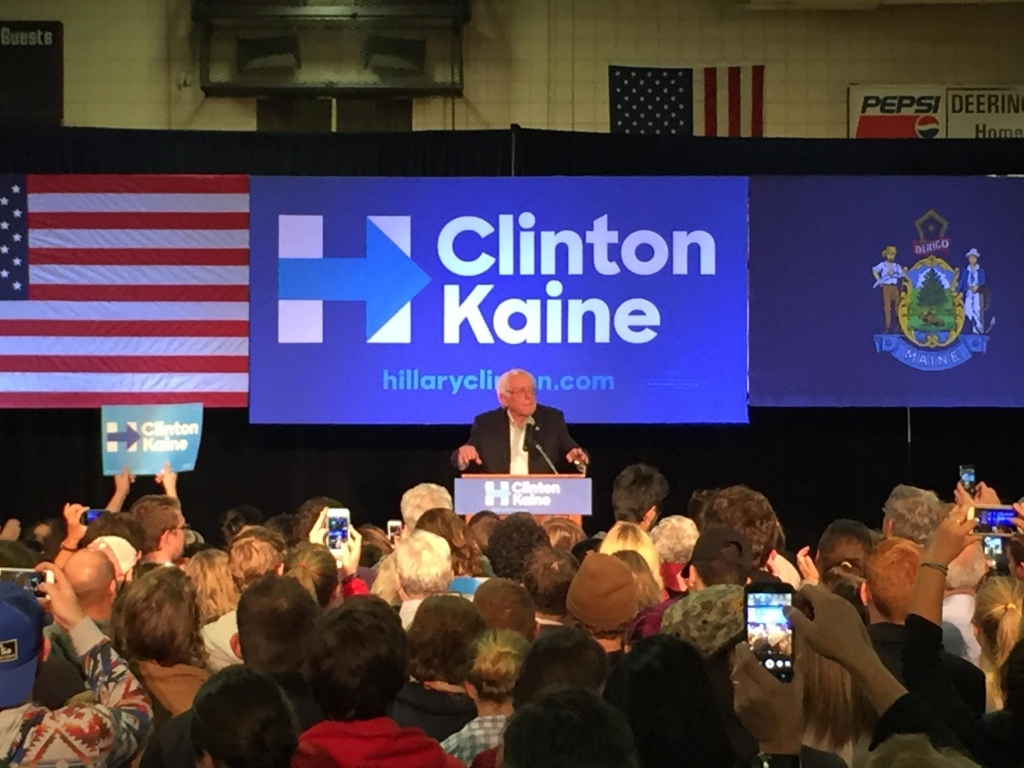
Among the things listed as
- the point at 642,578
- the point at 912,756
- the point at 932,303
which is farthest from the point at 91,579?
the point at 932,303

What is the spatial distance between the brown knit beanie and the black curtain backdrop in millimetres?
6220

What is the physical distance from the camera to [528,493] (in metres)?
6.65

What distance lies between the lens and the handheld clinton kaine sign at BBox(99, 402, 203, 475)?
827 cm

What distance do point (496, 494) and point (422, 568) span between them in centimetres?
220

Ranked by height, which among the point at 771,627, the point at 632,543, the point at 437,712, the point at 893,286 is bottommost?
the point at 437,712

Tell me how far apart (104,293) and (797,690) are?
8.42 meters

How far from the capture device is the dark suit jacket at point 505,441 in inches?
317

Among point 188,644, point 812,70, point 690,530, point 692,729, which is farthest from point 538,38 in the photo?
point 692,729

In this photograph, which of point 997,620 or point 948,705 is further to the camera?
point 997,620

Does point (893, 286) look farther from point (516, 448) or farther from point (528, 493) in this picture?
point (528, 493)

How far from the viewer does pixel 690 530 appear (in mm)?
5477

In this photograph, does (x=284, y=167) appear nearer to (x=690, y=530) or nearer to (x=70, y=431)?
(x=70, y=431)

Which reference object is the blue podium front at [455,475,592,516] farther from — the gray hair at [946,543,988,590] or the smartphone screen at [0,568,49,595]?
the smartphone screen at [0,568,49,595]

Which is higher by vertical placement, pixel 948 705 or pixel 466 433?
pixel 466 433
